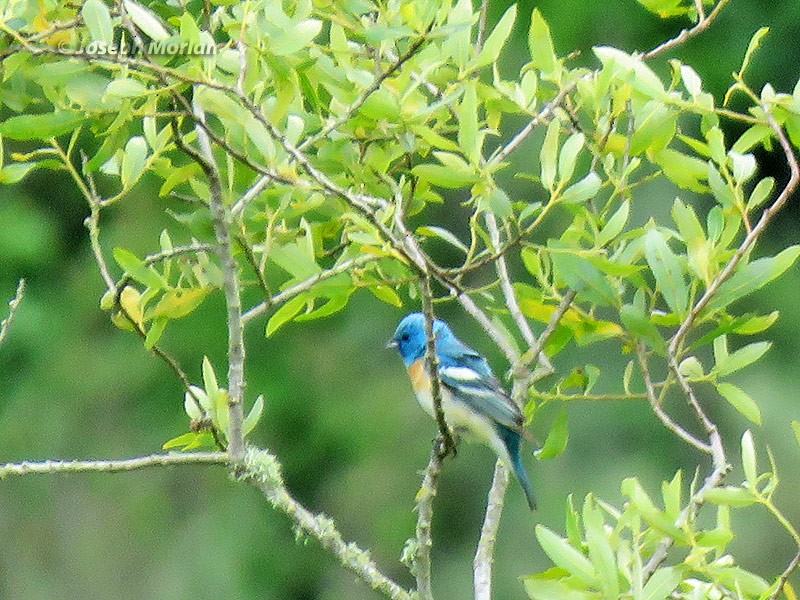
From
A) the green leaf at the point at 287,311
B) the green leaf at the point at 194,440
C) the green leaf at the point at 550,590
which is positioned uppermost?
the green leaf at the point at 550,590

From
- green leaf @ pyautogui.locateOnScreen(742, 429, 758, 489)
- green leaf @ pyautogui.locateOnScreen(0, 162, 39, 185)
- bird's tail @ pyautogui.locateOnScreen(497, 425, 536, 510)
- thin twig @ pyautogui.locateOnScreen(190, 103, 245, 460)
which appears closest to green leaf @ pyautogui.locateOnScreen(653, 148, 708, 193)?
green leaf @ pyautogui.locateOnScreen(742, 429, 758, 489)

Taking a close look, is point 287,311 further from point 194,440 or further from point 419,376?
point 419,376

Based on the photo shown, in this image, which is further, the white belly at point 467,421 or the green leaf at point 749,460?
the white belly at point 467,421

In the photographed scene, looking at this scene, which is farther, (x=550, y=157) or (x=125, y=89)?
(x=550, y=157)

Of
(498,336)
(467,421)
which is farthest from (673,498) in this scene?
(467,421)

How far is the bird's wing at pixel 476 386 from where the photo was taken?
10.9 feet

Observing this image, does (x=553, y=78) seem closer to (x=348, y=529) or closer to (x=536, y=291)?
(x=536, y=291)

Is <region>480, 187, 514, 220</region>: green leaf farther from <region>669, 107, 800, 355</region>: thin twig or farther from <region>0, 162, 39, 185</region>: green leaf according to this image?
<region>0, 162, 39, 185</region>: green leaf

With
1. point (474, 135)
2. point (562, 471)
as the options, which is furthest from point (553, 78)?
point (562, 471)

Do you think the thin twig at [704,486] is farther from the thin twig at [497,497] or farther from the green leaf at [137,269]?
the green leaf at [137,269]

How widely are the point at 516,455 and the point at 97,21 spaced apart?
2.22m

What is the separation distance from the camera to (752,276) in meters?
1.60

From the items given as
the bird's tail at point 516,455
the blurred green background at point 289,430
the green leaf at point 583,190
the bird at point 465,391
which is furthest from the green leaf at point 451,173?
the blurred green background at point 289,430

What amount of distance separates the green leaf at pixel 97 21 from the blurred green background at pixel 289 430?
426cm
